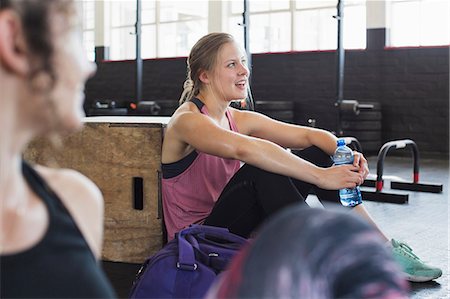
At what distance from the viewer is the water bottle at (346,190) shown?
2107mm

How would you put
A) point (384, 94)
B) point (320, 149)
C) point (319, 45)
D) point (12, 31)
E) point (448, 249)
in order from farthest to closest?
point (319, 45), point (384, 94), point (448, 249), point (320, 149), point (12, 31)

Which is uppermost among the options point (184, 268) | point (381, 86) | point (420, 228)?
point (381, 86)

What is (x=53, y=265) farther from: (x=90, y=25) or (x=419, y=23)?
(x=90, y=25)

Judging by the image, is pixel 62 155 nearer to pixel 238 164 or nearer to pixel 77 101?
pixel 238 164

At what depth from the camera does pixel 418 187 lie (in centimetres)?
465

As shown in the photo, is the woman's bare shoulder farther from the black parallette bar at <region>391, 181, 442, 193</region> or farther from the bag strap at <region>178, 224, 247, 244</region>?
the black parallette bar at <region>391, 181, 442, 193</region>

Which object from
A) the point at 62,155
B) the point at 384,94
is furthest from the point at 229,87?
the point at 384,94

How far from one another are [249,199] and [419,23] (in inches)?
234

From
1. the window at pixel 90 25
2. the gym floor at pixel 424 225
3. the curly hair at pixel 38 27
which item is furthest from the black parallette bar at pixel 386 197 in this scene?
the window at pixel 90 25

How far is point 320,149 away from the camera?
7.17ft

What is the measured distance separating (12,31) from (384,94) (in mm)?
7124

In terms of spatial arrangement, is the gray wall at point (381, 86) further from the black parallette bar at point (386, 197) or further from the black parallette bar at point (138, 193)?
the black parallette bar at point (138, 193)

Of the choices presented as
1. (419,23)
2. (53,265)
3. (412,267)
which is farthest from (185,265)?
(419,23)

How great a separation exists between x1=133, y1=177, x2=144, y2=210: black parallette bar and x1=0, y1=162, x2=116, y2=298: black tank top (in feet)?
5.58
